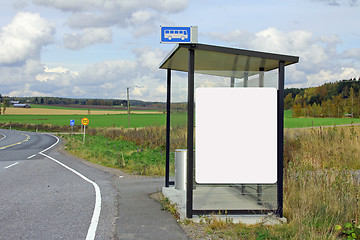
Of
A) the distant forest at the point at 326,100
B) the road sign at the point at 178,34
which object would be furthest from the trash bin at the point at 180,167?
the distant forest at the point at 326,100

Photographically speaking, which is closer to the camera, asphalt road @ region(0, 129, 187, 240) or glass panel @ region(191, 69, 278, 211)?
asphalt road @ region(0, 129, 187, 240)

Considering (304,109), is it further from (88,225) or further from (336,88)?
(88,225)

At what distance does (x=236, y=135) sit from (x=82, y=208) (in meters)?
3.73

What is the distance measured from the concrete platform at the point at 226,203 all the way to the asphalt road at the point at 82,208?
0.60 meters

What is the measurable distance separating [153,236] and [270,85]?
3.42m

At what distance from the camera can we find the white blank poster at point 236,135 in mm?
6750

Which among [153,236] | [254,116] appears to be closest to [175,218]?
[153,236]

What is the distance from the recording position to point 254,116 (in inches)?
268

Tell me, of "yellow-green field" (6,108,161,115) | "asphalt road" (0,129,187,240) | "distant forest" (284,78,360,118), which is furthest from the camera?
"yellow-green field" (6,108,161,115)

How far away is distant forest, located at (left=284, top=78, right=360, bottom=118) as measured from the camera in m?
54.4

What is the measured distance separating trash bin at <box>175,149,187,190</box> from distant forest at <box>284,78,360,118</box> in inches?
1847

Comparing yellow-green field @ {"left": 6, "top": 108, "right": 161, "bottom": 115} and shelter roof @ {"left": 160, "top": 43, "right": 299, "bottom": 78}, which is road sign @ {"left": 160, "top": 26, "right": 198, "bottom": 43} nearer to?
shelter roof @ {"left": 160, "top": 43, "right": 299, "bottom": 78}

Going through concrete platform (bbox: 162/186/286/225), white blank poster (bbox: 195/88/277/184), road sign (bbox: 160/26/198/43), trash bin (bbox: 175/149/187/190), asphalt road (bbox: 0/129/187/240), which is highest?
road sign (bbox: 160/26/198/43)

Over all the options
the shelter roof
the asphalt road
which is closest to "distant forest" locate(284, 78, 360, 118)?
the asphalt road
